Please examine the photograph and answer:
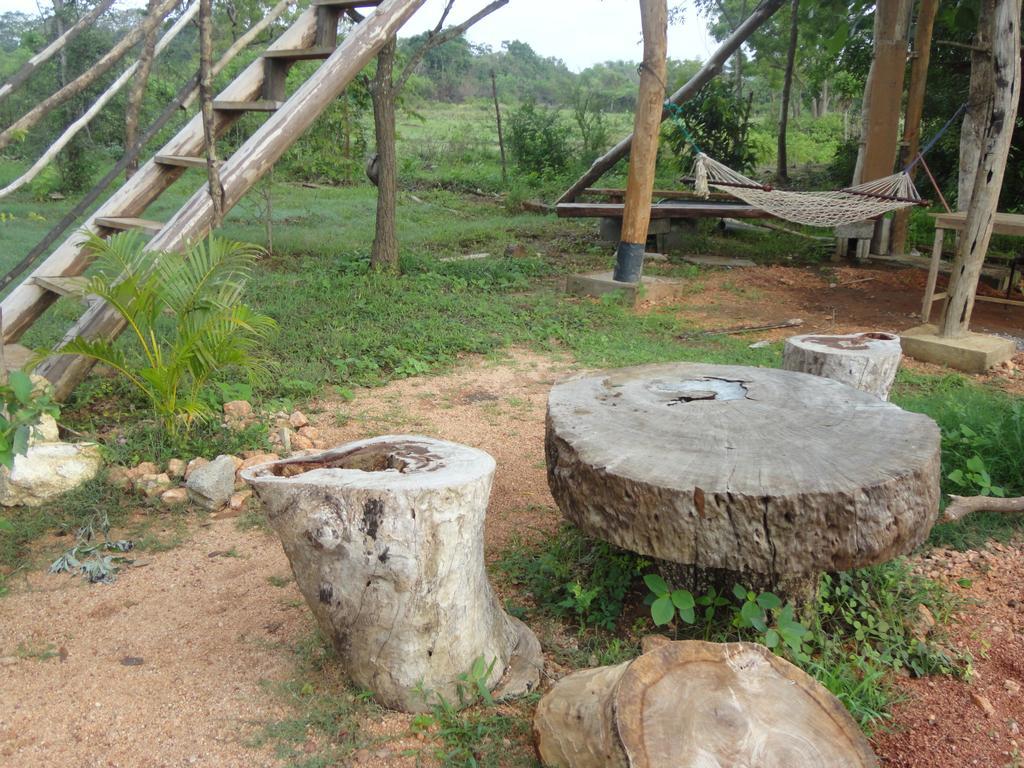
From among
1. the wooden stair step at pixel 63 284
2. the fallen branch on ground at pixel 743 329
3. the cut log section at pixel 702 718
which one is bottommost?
the fallen branch on ground at pixel 743 329

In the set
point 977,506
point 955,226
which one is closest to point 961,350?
point 955,226

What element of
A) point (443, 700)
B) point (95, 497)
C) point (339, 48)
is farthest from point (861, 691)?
point (339, 48)

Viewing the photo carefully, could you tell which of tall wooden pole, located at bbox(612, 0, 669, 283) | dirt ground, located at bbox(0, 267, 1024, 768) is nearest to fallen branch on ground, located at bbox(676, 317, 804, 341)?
tall wooden pole, located at bbox(612, 0, 669, 283)

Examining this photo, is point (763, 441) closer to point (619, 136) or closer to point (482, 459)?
point (482, 459)

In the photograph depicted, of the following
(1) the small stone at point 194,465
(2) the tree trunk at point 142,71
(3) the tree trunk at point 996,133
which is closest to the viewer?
(1) the small stone at point 194,465

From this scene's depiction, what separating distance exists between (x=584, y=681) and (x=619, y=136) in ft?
57.0

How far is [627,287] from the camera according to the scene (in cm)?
706

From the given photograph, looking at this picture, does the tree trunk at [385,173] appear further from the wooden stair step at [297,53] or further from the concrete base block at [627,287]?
the wooden stair step at [297,53]

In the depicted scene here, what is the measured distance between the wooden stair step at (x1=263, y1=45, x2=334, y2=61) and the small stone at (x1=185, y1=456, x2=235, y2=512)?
2325 mm

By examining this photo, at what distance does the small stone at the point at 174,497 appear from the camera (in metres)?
3.46

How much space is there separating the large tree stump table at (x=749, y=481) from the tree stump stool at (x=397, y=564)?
347 millimetres

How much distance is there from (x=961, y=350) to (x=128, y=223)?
16.5 feet

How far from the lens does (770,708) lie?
171 centimetres

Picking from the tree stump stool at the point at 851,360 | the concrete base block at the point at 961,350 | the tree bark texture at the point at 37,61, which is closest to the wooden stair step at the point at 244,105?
the tree bark texture at the point at 37,61
